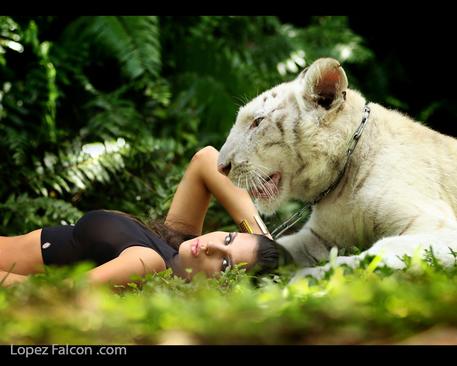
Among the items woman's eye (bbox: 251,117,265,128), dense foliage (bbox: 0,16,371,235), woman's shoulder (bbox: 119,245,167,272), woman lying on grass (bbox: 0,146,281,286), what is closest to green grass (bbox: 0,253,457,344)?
woman lying on grass (bbox: 0,146,281,286)

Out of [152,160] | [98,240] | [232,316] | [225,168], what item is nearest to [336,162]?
[225,168]

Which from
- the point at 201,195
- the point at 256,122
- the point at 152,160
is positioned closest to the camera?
the point at 256,122

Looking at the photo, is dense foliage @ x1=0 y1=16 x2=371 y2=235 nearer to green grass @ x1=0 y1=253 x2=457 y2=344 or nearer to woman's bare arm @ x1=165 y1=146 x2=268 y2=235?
woman's bare arm @ x1=165 y1=146 x2=268 y2=235

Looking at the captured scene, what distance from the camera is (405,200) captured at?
10.3 ft

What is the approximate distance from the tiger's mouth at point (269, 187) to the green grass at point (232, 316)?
55.4 inches

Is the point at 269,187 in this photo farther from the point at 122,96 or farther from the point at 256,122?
the point at 122,96

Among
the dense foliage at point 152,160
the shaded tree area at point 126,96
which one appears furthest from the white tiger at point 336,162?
the shaded tree area at point 126,96

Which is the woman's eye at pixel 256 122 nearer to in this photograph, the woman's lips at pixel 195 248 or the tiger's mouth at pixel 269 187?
the tiger's mouth at pixel 269 187

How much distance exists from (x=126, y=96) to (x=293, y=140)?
147 inches

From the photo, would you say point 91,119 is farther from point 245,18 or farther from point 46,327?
point 46,327

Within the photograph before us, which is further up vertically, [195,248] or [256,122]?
[256,122]

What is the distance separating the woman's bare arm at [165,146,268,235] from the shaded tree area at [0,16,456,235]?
3.05 ft

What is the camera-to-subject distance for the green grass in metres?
1.73

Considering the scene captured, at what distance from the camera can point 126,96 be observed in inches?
266
